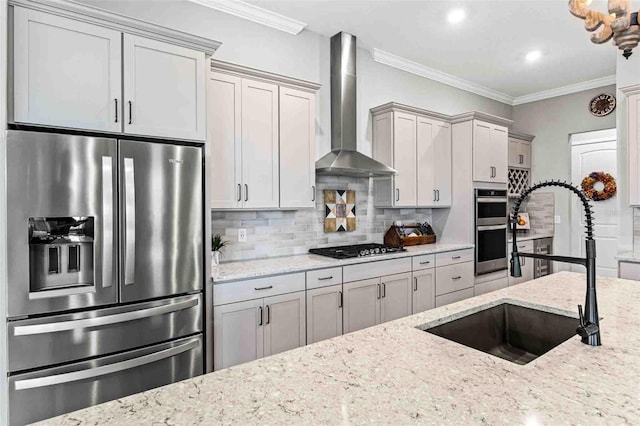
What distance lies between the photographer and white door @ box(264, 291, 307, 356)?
8.50 ft

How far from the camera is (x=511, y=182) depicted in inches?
207

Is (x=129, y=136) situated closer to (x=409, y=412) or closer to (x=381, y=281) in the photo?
(x=409, y=412)

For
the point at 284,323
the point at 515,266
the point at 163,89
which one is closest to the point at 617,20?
the point at 515,266

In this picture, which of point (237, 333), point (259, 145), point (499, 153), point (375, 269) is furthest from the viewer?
point (499, 153)

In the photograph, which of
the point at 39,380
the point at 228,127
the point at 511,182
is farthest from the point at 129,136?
the point at 511,182

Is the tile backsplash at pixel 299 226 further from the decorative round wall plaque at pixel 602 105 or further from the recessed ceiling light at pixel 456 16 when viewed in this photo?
the decorative round wall plaque at pixel 602 105

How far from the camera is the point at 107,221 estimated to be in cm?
192

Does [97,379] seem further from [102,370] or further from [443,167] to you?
[443,167]

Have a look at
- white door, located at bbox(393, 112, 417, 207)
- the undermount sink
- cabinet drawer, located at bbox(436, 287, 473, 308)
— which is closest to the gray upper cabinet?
the undermount sink

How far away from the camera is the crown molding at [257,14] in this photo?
296 cm

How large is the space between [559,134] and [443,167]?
7.17ft

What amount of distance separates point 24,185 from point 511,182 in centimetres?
548

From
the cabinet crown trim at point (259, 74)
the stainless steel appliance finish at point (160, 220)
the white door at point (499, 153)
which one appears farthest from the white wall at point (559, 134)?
the stainless steel appliance finish at point (160, 220)

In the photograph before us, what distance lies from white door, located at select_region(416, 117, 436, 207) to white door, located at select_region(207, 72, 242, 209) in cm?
212
